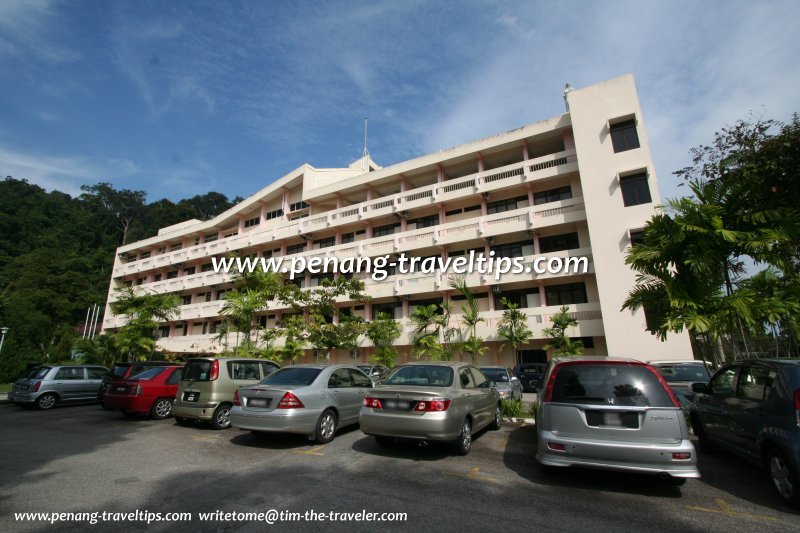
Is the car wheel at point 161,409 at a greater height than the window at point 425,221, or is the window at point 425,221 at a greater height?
the window at point 425,221

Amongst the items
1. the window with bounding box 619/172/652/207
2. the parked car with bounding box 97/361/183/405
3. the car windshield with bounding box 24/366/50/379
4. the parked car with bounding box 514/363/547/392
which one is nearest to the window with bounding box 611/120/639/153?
the window with bounding box 619/172/652/207

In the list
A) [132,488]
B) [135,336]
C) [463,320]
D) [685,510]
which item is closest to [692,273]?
[685,510]

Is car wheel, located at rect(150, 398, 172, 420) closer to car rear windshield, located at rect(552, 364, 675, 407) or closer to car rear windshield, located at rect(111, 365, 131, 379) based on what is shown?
car rear windshield, located at rect(111, 365, 131, 379)

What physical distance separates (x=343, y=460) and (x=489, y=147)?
22090 mm

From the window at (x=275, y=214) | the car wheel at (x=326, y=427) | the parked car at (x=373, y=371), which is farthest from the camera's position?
the window at (x=275, y=214)

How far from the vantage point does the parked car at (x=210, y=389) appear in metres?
8.81

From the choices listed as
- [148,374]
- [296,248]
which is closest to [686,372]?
[148,374]

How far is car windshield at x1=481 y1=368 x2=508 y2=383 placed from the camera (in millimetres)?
12586

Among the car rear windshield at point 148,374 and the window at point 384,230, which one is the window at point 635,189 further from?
the car rear windshield at point 148,374

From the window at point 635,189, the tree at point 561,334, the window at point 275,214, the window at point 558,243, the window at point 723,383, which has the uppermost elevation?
the window at point 275,214

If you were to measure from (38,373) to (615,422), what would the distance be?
17.9m

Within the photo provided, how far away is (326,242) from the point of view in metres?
30.8

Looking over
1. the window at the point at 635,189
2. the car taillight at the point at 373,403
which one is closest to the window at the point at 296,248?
the window at the point at 635,189

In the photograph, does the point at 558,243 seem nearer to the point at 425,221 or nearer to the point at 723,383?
the point at 425,221
